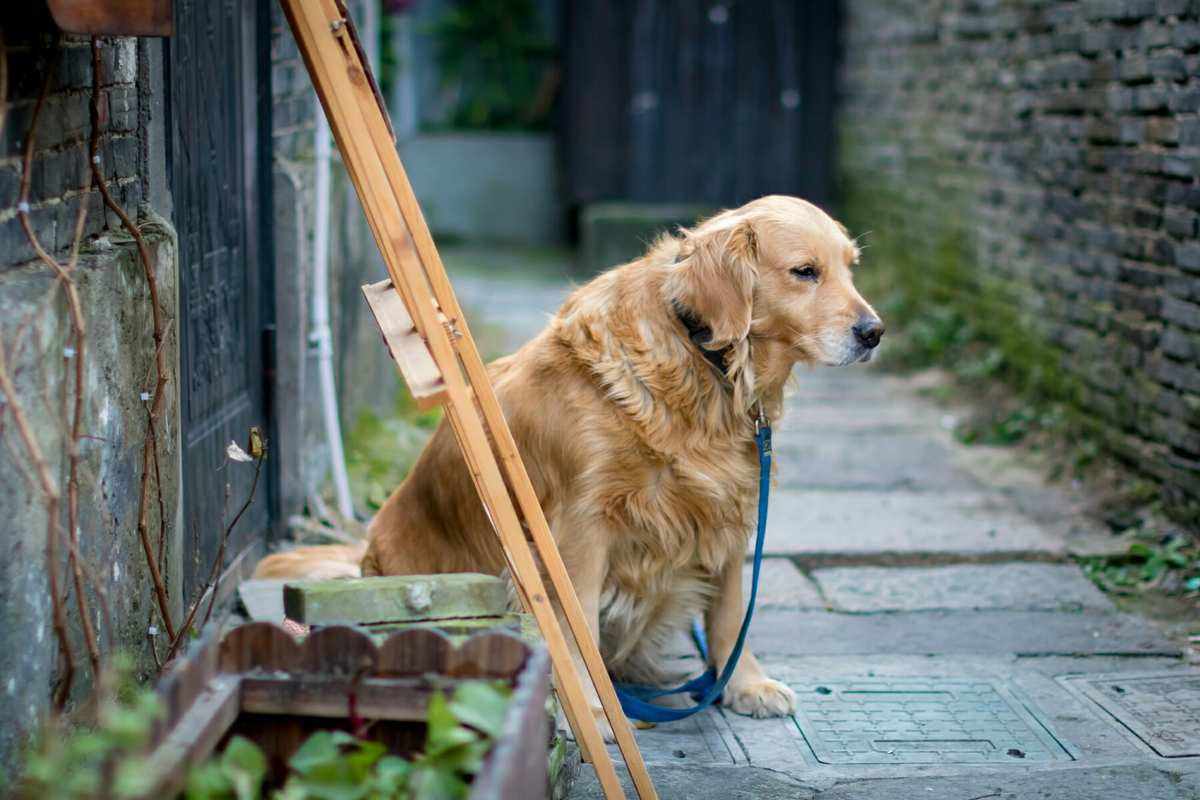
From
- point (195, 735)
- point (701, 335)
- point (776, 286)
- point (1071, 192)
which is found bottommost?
point (195, 735)

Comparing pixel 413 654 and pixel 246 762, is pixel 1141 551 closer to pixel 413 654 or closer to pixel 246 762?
pixel 413 654

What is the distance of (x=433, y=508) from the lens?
356cm

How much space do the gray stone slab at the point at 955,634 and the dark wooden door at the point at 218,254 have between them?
1.70m

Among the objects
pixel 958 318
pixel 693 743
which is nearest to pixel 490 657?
pixel 693 743

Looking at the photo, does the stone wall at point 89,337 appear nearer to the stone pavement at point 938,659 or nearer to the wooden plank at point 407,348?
the wooden plank at point 407,348

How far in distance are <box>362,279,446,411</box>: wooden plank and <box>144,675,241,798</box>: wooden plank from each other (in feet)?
2.10

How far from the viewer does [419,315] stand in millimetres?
2518

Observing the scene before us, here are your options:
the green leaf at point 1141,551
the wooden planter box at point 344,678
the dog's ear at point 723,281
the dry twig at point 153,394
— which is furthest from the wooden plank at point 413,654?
the green leaf at point 1141,551

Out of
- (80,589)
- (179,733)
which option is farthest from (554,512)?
(179,733)

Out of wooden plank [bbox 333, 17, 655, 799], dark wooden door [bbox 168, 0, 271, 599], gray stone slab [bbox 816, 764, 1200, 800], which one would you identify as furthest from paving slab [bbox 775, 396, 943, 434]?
wooden plank [bbox 333, 17, 655, 799]

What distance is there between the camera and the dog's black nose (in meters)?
3.24

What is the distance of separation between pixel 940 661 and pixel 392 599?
2009 millimetres

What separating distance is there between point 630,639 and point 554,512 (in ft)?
1.47

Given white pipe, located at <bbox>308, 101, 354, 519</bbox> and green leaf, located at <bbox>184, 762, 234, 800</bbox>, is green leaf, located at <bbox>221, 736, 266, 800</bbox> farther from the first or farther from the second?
white pipe, located at <bbox>308, 101, 354, 519</bbox>
